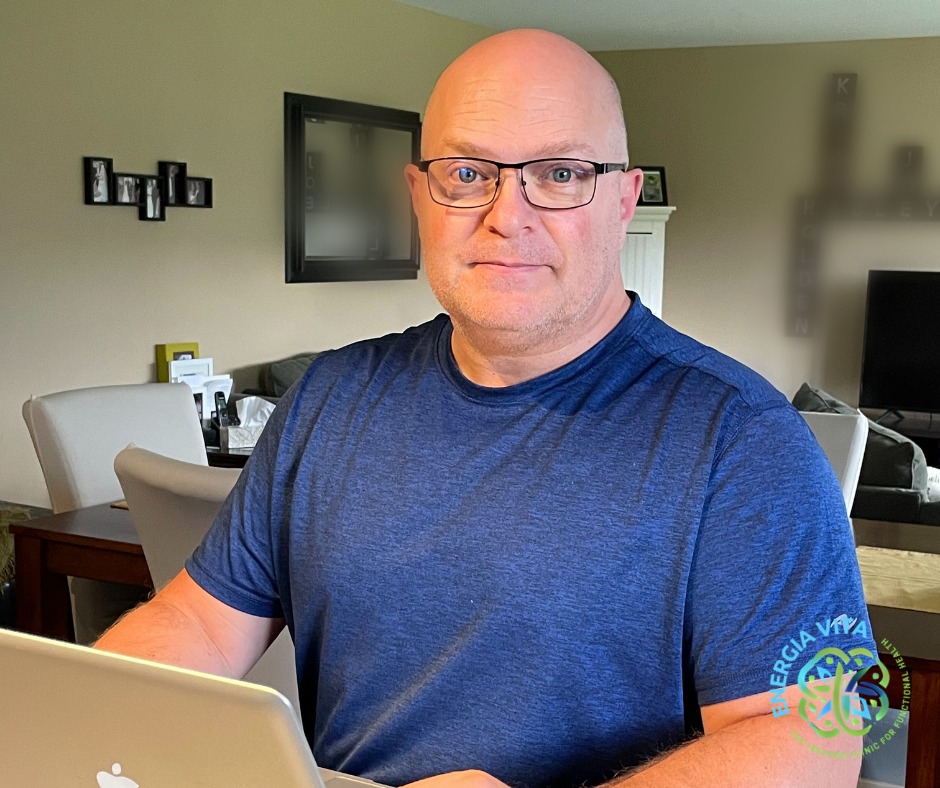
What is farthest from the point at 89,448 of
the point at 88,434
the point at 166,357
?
the point at 166,357

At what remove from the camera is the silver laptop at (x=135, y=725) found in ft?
2.40

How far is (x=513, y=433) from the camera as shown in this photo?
1.22m

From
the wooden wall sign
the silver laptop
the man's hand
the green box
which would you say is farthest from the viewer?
the wooden wall sign

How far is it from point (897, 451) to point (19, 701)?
363cm

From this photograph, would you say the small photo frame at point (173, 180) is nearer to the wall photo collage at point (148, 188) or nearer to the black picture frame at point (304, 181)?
the wall photo collage at point (148, 188)

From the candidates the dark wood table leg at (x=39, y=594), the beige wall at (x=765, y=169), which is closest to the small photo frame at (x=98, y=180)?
the dark wood table leg at (x=39, y=594)

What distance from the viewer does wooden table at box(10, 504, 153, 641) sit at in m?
2.36

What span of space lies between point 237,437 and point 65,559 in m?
1.93

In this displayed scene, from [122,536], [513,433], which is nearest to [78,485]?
[122,536]

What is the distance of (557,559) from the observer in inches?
44.8

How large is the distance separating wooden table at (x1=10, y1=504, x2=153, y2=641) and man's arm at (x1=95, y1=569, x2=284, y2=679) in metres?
0.99

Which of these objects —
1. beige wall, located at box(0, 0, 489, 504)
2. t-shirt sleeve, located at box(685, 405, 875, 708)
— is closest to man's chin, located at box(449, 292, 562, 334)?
t-shirt sleeve, located at box(685, 405, 875, 708)

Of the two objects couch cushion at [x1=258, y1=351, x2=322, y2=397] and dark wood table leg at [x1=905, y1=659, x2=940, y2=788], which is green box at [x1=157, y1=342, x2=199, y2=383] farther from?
dark wood table leg at [x1=905, y1=659, x2=940, y2=788]

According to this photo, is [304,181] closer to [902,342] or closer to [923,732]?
[902,342]
